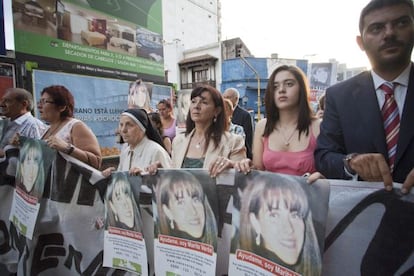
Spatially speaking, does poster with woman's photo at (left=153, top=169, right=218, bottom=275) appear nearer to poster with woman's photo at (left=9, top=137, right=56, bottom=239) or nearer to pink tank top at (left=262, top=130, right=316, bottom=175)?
pink tank top at (left=262, top=130, right=316, bottom=175)

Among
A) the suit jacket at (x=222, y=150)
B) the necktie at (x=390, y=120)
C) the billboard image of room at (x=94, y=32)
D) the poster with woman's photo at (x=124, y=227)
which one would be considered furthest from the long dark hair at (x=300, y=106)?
the billboard image of room at (x=94, y=32)

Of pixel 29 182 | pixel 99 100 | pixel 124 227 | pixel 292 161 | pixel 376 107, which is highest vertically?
pixel 99 100

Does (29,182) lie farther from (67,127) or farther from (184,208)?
(184,208)

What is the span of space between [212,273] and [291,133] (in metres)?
0.99

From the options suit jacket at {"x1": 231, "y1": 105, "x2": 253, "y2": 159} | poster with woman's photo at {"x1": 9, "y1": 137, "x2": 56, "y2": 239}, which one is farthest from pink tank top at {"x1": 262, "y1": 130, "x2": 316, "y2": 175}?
suit jacket at {"x1": 231, "y1": 105, "x2": 253, "y2": 159}

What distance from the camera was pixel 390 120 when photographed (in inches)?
49.5

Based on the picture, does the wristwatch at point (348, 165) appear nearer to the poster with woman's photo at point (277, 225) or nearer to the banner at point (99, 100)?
the poster with woman's photo at point (277, 225)

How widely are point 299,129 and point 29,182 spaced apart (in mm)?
2098

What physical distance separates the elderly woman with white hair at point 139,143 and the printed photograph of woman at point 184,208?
537mm

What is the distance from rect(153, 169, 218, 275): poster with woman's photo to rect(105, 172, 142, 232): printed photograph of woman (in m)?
0.18

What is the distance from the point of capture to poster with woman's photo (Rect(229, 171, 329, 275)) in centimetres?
121

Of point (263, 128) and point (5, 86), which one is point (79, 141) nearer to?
point (263, 128)

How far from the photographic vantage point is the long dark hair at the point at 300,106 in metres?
1.88

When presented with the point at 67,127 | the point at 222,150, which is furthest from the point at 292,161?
the point at 67,127
